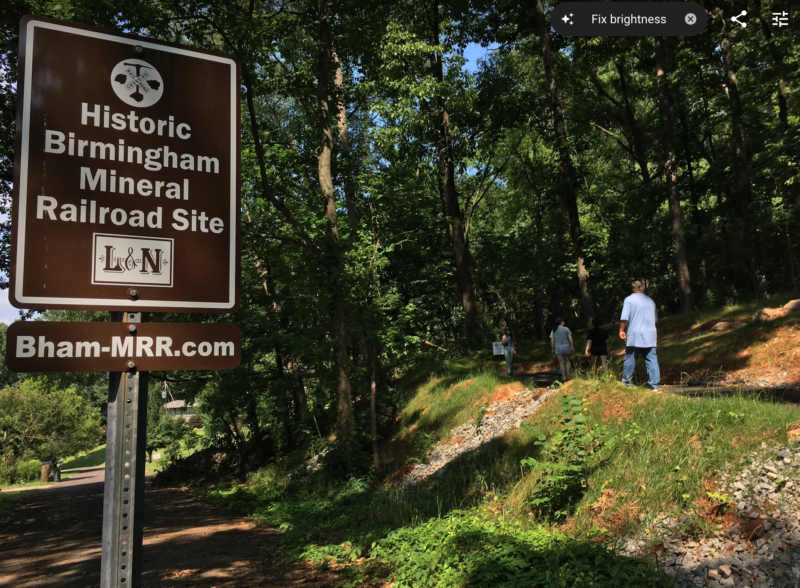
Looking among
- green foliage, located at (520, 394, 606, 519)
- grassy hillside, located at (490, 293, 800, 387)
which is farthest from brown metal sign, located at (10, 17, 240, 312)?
grassy hillside, located at (490, 293, 800, 387)

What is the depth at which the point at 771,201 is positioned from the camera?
2345 centimetres

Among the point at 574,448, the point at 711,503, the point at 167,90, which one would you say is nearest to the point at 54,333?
the point at 167,90

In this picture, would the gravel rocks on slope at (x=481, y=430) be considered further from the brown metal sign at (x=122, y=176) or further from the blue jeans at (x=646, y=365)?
the brown metal sign at (x=122, y=176)

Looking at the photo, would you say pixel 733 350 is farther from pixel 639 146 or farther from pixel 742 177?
pixel 639 146

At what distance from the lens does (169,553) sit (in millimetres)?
7809

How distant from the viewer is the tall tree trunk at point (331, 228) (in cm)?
1262

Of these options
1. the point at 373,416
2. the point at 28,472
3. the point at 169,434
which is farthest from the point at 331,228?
the point at 28,472

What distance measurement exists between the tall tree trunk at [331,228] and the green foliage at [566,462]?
671 cm

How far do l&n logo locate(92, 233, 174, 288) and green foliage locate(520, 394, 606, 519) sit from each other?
5.15 m

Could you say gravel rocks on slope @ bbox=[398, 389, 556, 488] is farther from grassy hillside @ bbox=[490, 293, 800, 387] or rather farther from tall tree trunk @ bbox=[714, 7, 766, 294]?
tall tree trunk @ bbox=[714, 7, 766, 294]

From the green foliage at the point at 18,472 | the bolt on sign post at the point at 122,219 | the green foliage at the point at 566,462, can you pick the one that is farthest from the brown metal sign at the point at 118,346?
the green foliage at the point at 18,472

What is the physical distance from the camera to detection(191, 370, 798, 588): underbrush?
16.0 ft

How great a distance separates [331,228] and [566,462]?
26.3 ft

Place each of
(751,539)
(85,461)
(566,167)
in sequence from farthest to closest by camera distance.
A: 1. (85,461)
2. (566,167)
3. (751,539)
